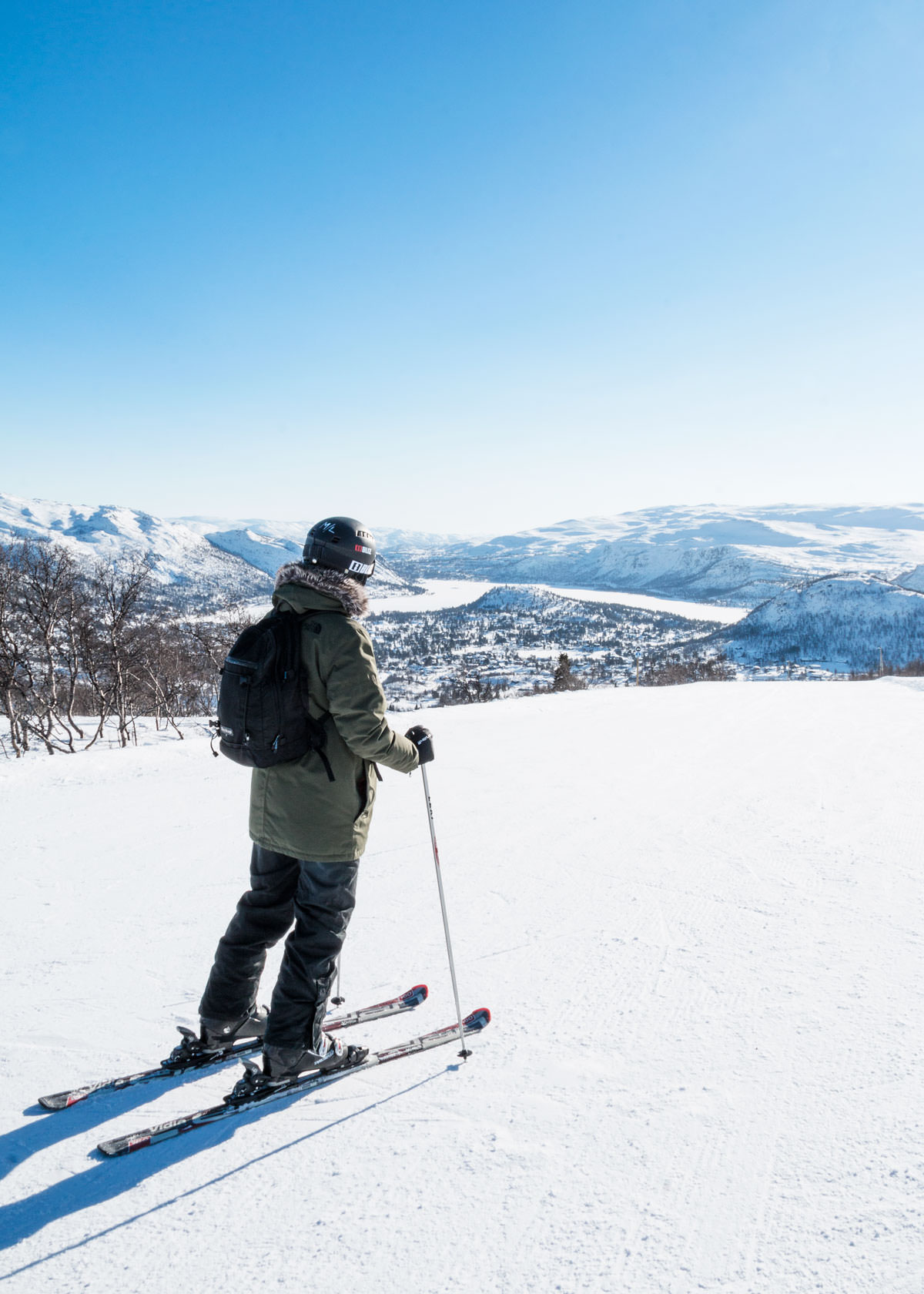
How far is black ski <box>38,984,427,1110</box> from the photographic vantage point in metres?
2.64

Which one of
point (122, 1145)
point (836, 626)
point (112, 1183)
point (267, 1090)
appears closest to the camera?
point (112, 1183)

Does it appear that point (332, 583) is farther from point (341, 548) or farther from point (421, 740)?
point (421, 740)

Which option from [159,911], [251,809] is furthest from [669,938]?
[159,911]

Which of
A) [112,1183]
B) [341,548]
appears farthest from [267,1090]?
[341,548]

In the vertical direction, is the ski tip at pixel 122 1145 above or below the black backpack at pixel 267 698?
below

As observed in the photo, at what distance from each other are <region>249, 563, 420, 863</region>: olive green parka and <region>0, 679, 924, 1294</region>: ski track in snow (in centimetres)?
111

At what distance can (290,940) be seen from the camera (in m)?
2.69

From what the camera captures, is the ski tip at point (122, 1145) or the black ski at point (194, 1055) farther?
the black ski at point (194, 1055)

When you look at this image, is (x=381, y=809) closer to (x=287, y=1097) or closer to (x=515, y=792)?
(x=515, y=792)

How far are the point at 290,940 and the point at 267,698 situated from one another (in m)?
1.08

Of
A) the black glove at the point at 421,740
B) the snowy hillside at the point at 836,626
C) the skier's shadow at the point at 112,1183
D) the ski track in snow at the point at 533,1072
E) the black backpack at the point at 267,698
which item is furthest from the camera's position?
the snowy hillside at the point at 836,626

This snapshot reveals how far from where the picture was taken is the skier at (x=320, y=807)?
8.57 feet

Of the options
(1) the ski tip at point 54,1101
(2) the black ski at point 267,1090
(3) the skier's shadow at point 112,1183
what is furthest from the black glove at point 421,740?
(1) the ski tip at point 54,1101

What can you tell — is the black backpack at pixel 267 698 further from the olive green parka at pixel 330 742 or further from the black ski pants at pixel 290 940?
the black ski pants at pixel 290 940
